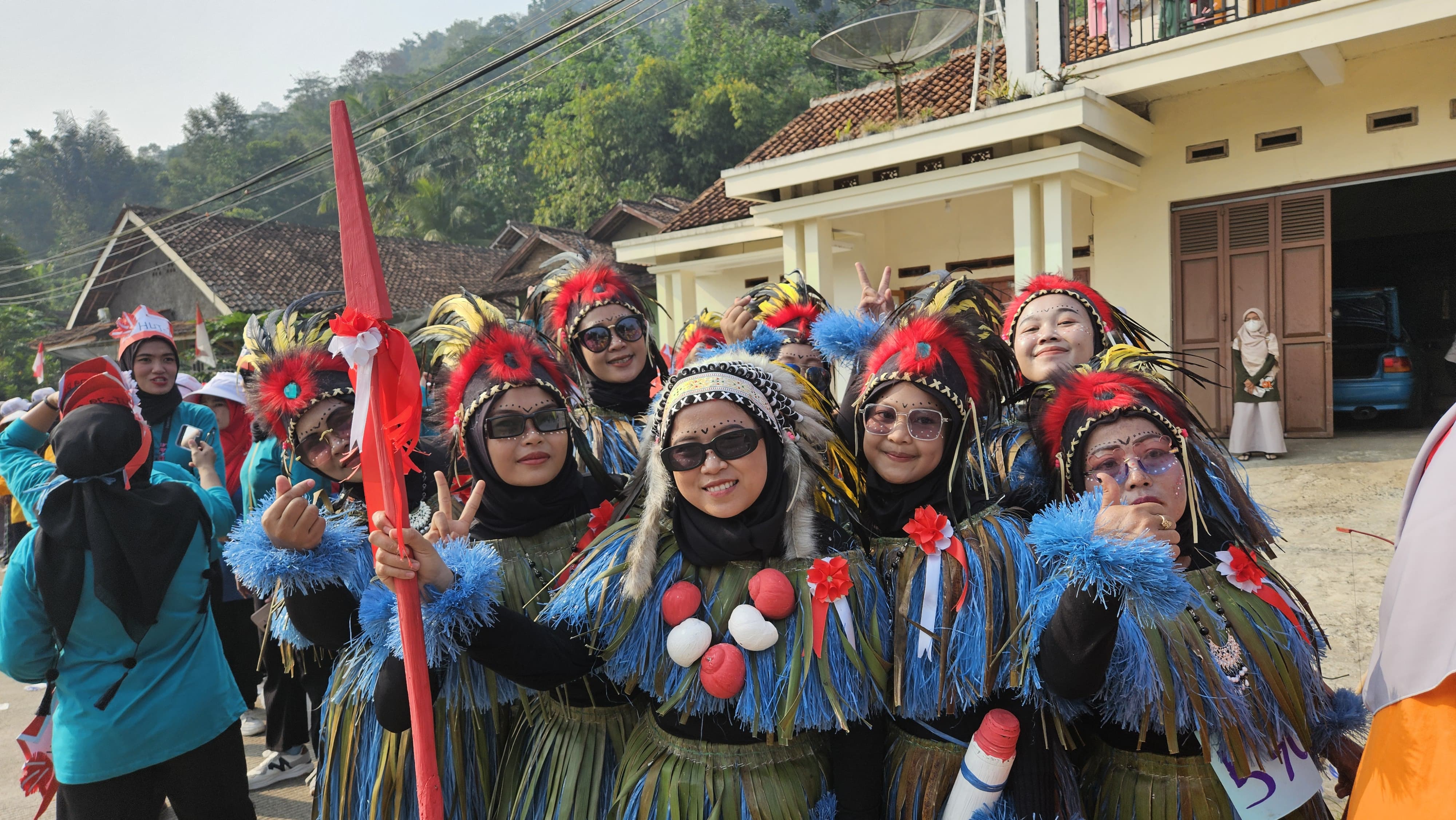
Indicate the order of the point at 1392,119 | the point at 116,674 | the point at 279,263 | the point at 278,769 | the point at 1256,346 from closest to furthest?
the point at 116,674
the point at 278,769
the point at 1392,119
the point at 1256,346
the point at 279,263

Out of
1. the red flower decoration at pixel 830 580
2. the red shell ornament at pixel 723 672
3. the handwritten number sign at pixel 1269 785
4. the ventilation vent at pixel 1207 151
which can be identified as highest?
the ventilation vent at pixel 1207 151

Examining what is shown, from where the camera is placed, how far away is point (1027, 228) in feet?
30.9

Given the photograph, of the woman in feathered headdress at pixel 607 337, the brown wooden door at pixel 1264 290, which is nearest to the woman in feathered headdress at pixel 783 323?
the woman in feathered headdress at pixel 607 337

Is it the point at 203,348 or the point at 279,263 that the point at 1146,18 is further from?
the point at 279,263

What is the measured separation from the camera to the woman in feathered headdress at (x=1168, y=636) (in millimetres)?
1788

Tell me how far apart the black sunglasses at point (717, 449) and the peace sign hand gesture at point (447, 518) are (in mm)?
491

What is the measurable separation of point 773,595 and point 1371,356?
11794mm

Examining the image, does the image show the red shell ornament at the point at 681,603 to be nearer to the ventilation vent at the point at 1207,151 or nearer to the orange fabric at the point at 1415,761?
the orange fabric at the point at 1415,761

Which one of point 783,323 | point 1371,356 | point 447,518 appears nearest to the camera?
point 447,518

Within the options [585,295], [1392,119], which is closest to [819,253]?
[1392,119]

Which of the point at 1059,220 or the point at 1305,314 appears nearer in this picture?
the point at 1059,220

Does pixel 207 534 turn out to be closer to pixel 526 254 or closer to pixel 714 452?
pixel 714 452

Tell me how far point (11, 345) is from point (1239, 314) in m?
32.4

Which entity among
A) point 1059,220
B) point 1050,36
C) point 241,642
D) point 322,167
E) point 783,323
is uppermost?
point 322,167
